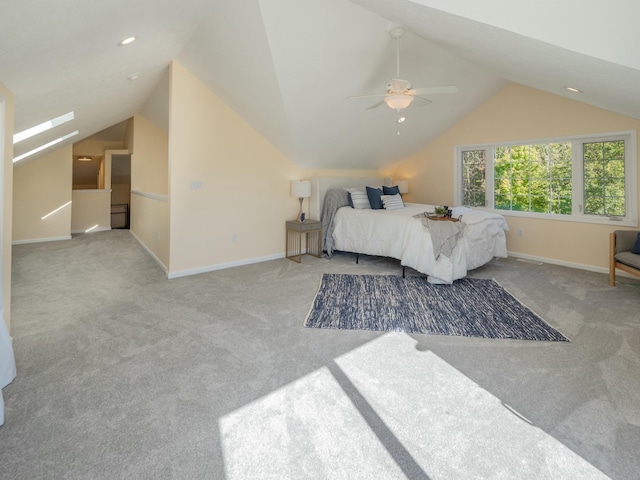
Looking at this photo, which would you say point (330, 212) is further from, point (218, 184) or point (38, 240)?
point (38, 240)

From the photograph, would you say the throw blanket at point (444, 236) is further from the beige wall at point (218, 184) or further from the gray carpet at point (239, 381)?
the beige wall at point (218, 184)

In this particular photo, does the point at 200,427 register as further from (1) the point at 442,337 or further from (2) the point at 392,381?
(1) the point at 442,337

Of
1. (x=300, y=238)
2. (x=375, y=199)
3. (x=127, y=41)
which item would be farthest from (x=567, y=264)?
(x=127, y=41)

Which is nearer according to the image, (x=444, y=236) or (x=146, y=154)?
(x=444, y=236)

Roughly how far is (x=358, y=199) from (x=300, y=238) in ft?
3.82

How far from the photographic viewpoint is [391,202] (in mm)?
5273

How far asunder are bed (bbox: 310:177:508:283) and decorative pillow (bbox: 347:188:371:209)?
11 cm

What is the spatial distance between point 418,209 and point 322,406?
3.92 m

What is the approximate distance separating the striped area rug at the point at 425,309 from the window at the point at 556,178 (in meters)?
2.10

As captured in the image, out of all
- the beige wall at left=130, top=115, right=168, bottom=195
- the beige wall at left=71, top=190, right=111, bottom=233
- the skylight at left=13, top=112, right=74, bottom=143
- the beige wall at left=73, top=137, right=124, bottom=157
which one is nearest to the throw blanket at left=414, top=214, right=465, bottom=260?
the skylight at left=13, top=112, right=74, bottom=143

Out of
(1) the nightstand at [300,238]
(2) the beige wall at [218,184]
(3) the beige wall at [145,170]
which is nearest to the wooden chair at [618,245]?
(1) the nightstand at [300,238]

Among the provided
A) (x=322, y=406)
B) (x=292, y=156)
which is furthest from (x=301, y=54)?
(x=322, y=406)

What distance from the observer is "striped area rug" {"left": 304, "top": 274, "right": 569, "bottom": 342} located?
9.04 feet

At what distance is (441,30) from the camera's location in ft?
8.29
